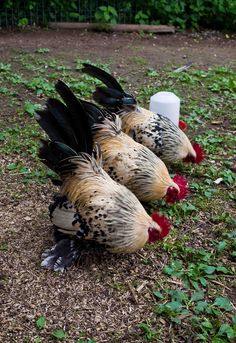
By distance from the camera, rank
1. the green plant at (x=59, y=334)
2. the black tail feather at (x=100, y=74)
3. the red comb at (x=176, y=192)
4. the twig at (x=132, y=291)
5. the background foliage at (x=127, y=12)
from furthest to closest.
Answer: the background foliage at (x=127, y=12) → the black tail feather at (x=100, y=74) → the red comb at (x=176, y=192) → the twig at (x=132, y=291) → the green plant at (x=59, y=334)

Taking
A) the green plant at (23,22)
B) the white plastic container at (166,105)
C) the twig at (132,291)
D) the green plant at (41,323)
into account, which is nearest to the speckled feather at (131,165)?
the twig at (132,291)

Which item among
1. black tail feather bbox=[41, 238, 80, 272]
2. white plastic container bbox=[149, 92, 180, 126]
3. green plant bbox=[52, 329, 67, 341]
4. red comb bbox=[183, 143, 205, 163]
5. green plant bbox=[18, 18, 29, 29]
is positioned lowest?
green plant bbox=[52, 329, 67, 341]

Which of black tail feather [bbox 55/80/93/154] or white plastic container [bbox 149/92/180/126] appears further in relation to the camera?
white plastic container [bbox 149/92/180/126]

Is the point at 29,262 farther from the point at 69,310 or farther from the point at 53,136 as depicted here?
the point at 53,136

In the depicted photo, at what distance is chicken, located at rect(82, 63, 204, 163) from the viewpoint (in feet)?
13.2

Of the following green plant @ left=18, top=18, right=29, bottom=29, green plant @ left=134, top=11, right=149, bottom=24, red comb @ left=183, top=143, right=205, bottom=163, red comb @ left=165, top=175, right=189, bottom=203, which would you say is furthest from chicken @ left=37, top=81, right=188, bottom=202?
green plant @ left=134, top=11, right=149, bottom=24

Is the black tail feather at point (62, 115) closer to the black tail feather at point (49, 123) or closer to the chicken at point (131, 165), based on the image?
the black tail feather at point (49, 123)

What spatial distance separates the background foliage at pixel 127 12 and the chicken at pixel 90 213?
6387mm

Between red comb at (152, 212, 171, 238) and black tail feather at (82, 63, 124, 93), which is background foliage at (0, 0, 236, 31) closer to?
black tail feather at (82, 63, 124, 93)

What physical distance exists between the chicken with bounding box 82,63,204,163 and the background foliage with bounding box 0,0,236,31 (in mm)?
5322

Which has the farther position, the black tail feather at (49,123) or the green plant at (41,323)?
the black tail feather at (49,123)

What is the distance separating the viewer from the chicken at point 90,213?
2.93m

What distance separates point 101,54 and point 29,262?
5.14 m

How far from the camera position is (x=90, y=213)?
2.92 meters
